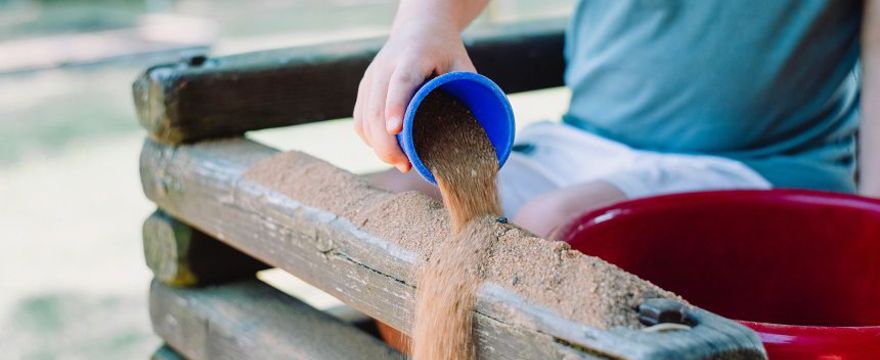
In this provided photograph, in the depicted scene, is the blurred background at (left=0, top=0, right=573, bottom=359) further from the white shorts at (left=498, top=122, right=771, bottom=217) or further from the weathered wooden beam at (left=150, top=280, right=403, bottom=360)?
the white shorts at (left=498, top=122, right=771, bottom=217)

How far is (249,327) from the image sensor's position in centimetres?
168

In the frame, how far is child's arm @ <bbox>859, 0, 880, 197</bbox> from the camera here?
168 centimetres

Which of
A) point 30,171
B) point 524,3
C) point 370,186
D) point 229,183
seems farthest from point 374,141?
point 524,3

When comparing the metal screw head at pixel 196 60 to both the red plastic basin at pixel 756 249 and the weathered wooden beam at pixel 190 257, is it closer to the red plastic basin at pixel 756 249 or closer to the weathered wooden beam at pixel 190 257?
the weathered wooden beam at pixel 190 257

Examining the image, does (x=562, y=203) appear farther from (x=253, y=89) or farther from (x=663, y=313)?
(x=663, y=313)

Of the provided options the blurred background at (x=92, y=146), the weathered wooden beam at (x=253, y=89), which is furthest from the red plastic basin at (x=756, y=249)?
the blurred background at (x=92, y=146)

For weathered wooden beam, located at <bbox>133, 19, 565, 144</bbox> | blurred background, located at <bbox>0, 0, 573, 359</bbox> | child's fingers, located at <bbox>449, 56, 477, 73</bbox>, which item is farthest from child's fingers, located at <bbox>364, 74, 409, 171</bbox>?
blurred background, located at <bbox>0, 0, 573, 359</bbox>

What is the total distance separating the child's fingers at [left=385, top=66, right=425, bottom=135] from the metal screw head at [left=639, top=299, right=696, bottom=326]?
40cm

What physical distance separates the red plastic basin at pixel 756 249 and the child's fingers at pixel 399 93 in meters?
0.30

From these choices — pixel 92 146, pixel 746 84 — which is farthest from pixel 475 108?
pixel 92 146

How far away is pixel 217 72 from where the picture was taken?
184cm

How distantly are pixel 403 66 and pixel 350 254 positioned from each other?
232 millimetres

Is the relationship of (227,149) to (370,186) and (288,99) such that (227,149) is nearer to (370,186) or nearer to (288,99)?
(288,99)

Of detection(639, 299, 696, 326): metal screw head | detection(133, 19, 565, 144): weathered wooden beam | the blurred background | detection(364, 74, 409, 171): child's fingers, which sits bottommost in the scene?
the blurred background
